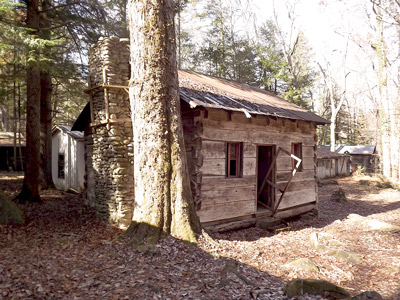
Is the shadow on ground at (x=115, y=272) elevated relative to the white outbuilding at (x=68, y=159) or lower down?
lower down

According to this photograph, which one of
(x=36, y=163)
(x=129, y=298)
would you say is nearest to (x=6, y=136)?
(x=36, y=163)

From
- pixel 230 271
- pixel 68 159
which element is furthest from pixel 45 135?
pixel 230 271

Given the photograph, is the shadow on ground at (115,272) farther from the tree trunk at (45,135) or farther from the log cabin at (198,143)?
the tree trunk at (45,135)

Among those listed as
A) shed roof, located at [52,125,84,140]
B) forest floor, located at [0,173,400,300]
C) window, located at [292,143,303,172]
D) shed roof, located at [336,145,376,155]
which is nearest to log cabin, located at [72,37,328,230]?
forest floor, located at [0,173,400,300]

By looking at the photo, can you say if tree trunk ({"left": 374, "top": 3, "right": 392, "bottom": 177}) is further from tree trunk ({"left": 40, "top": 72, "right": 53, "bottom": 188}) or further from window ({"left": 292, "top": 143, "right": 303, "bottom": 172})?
tree trunk ({"left": 40, "top": 72, "right": 53, "bottom": 188})

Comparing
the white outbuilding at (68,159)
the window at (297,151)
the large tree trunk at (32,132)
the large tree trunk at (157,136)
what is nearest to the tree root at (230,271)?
the large tree trunk at (157,136)

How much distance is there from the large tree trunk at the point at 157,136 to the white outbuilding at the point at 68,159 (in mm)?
10712

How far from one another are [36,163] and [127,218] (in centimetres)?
578

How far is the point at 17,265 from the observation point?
581cm

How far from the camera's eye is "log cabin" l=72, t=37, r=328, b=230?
29.7 feet

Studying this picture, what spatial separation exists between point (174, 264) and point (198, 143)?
375 cm

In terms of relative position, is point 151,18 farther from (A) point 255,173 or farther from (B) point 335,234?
(B) point 335,234

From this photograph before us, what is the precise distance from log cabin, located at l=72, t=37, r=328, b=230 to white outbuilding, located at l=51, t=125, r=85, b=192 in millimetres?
5967

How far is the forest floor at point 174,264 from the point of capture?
198 inches
